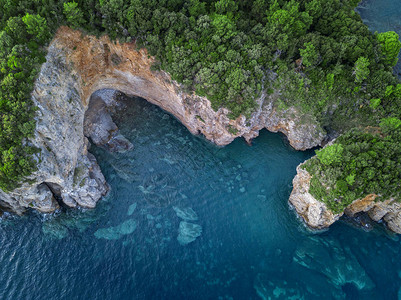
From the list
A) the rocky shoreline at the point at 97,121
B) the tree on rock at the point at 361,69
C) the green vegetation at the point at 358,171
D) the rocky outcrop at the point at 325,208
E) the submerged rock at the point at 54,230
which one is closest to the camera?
the green vegetation at the point at 358,171

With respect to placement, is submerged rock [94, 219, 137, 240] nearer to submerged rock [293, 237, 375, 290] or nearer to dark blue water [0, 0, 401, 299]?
dark blue water [0, 0, 401, 299]

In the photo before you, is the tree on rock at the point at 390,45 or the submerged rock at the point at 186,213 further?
the tree on rock at the point at 390,45

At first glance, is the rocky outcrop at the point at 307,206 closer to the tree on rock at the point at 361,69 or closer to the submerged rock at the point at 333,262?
the submerged rock at the point at 333,262

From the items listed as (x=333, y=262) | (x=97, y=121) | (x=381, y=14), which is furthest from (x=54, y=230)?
(x=381, y=14)

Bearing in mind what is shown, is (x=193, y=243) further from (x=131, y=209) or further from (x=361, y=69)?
(x=361, y=69)

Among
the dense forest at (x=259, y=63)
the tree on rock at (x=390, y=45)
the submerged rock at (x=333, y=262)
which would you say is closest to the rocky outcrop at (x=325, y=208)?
the dense forest at (x=259, y=63)

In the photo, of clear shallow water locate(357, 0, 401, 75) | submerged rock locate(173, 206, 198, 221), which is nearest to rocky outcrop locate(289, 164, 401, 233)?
submerged rock locate(173, 206, 198, 221)

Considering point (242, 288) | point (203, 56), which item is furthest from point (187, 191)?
point (203, 56)
